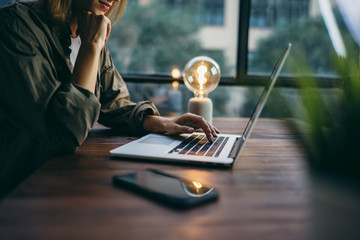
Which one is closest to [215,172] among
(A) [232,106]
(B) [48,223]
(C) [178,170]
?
(C) [178,170]

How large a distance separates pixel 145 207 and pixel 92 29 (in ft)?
2.41

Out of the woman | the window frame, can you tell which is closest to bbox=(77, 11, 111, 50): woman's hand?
the woman

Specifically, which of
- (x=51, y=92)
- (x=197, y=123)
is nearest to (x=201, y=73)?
(x=197, y=123)

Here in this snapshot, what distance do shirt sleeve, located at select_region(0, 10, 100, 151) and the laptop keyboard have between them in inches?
10.1

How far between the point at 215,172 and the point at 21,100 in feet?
1.74

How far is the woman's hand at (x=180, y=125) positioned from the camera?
40.0 inches

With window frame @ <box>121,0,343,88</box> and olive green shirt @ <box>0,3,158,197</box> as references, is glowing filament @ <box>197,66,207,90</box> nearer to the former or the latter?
olive green shirt @ <box>0,3,158,197</box>

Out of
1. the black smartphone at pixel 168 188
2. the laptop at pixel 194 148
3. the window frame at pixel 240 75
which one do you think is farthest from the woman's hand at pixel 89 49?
the window frame at pixel 240 75

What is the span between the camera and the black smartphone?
0.47 m

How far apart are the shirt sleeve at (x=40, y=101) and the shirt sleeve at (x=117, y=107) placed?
1.08ft

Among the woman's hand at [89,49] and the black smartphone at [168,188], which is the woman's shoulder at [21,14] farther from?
the black smartphone at [168,188]

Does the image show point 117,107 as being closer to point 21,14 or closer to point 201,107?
point 201,107

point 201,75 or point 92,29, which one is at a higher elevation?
point 92,29

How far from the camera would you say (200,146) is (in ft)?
2.86
